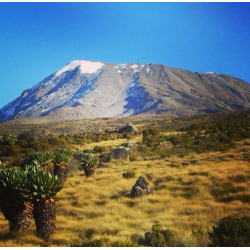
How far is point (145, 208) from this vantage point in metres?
11.6

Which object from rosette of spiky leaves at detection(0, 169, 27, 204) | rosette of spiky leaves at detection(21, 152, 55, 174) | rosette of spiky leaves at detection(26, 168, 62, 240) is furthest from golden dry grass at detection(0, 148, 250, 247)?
rosette of spiky leaves at detection(21, 152, 55, 174)

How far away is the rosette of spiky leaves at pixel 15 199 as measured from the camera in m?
9.10

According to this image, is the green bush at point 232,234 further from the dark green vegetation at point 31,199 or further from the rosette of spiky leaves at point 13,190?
the rosette of spiky leaves at point 13,190

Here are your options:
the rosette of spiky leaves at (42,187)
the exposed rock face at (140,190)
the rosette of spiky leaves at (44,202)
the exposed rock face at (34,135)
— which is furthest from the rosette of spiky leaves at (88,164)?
the exposed rock face at (34,135)

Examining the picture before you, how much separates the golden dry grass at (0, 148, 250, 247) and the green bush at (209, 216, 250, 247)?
563mm

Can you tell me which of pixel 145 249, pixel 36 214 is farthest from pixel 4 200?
pixel 145 249

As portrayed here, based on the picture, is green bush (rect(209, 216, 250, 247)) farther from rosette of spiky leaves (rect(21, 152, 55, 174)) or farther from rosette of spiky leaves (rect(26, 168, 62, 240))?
rosette of spiky leaves (rect(21, 152, 55, 174))

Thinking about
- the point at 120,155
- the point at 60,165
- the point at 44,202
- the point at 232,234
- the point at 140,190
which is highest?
the point at 120,155

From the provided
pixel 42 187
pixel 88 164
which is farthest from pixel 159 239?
pixel 88 164

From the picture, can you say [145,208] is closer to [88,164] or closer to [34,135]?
[88,164]

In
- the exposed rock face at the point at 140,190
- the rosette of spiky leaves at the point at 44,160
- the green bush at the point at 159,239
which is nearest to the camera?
the green bush at the point at 159,239

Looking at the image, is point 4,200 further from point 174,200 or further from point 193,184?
point 193,184

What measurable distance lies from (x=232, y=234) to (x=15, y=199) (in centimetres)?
738

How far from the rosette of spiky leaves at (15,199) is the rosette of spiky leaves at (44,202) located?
402 mm
